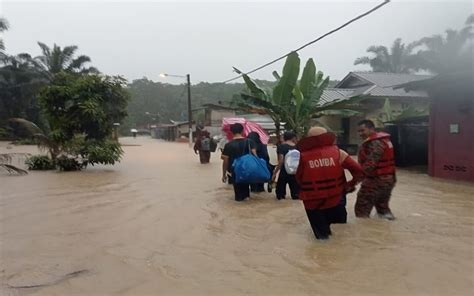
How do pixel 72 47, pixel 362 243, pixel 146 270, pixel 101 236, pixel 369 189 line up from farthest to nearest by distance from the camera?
pixel 72 47, pixel 369 189, pixel 101 236, pixel 362 243, pixel 146 270

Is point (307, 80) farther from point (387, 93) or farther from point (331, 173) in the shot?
point (387, 93)

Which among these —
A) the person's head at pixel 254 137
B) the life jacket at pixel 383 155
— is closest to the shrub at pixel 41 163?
the person's head at pixel 254 137

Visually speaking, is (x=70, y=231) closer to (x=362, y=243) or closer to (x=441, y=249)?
(x=362, y=243)

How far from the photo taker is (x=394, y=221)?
22.2 feet

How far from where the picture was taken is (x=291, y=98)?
1038 centimetres

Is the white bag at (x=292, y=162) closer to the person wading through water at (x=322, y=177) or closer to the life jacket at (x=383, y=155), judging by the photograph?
the person wading through water at (x=322, y=177)

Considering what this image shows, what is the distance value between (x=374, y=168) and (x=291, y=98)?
14.0 feet

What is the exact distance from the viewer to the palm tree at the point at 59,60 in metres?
48.6

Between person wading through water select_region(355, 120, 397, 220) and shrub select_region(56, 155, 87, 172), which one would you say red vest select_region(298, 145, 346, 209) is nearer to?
person wading through water select_region(355, 120, 397, 220)

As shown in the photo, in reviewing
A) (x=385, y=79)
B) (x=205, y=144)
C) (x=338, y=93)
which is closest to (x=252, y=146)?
(x=205, y=144)

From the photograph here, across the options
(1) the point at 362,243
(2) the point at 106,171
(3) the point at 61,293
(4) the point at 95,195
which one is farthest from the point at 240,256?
(2) the point at 106,171

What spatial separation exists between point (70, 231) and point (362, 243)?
155 inches

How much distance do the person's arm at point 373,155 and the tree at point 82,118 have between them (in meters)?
11.3

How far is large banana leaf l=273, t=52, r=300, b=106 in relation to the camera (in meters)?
9.83
